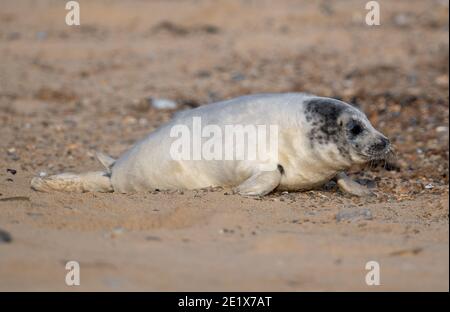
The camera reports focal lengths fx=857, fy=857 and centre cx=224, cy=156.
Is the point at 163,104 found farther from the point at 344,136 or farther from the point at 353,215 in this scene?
the point at 353,215

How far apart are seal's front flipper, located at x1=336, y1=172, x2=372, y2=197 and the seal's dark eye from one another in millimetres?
390

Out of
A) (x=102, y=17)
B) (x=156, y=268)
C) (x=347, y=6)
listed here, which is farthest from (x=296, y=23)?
(x=156, y=268)

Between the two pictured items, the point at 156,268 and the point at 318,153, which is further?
the point at 318,153

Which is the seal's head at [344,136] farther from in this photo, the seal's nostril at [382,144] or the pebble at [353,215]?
the pebble at [353,215]

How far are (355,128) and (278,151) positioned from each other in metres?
0.53

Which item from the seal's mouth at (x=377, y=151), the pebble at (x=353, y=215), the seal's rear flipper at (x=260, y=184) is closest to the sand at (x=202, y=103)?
the pebble at (x=353, y=215)

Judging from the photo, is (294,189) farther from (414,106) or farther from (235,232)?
(414,106)

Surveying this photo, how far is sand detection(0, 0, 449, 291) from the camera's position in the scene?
3.97m

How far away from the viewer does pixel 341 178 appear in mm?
5879

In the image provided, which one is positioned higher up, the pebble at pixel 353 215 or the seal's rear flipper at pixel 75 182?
the seal's rear flipper at pixel 75 182

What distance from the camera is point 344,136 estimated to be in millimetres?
5621

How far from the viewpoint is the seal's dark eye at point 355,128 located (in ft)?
18.4

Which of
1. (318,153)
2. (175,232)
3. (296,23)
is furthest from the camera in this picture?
(296,23)

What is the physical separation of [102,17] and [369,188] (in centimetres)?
907
